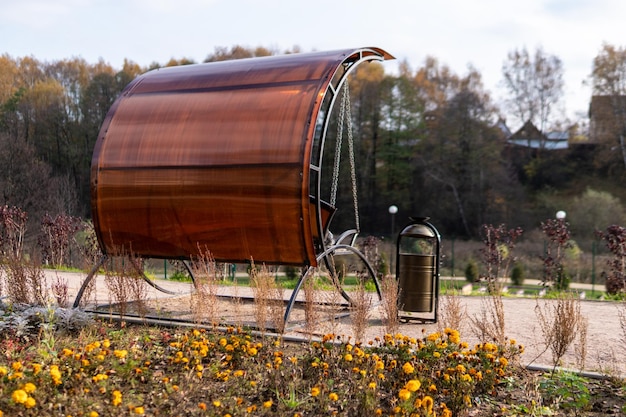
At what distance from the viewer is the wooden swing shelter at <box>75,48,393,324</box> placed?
648cm

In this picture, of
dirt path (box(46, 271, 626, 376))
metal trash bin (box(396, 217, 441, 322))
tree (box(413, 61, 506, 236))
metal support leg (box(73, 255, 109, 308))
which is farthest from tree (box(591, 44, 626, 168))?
metal support leg (box(73, 255, 109, 308))

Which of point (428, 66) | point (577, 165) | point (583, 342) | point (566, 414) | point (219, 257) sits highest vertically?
point (428, 66)

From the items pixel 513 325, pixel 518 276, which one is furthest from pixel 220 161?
pixel 518 276

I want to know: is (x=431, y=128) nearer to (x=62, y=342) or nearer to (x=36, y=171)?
(x=36, y=171)

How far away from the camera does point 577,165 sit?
1630 inches

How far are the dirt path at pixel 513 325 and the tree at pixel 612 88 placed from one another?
33.0 metres

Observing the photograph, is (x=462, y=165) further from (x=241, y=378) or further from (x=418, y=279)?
(x=241, y=378)

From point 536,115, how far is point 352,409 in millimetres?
43121

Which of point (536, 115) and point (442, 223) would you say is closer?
point (442, 223)

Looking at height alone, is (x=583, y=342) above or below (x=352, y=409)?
above

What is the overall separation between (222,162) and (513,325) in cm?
429

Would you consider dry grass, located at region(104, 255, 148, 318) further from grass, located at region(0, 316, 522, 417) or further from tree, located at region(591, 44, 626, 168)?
tree, located at region(591, 44, 626, 168)

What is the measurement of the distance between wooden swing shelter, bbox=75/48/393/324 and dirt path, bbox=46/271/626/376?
0.78 m

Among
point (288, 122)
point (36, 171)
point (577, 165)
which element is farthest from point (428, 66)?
point (288, 122)
